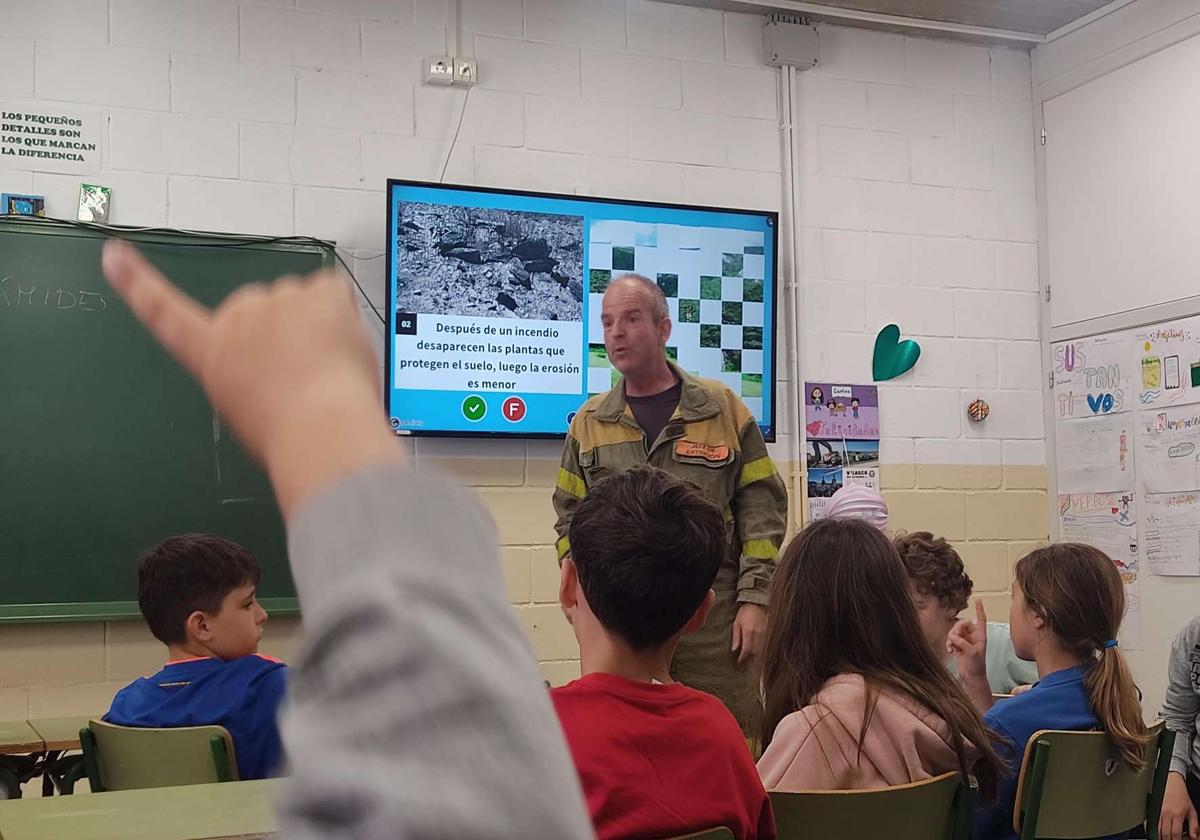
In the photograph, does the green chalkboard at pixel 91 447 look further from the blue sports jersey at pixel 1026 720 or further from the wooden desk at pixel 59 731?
the blue sports jersey at pixel 1026 720

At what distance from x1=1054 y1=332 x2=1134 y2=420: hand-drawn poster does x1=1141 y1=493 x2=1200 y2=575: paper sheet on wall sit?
388 millimetres

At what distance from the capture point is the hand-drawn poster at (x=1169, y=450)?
438 cm

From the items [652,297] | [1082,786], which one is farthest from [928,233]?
[1082,786]

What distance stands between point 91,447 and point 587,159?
6.39 ft

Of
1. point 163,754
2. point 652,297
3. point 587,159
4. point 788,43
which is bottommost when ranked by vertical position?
point 163,754

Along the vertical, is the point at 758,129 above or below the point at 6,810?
above

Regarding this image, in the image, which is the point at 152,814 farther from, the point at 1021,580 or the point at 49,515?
the point at 49,515

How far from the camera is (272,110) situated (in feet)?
13.6

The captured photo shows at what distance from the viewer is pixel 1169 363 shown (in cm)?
448

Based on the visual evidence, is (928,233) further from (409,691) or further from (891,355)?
(409,691)

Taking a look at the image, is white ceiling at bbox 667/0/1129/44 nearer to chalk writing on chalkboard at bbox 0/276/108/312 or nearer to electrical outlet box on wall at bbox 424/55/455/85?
electrical outlet box on wall at bbox 424/55/455/85

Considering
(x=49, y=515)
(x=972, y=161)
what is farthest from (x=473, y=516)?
(x=972, y=161)

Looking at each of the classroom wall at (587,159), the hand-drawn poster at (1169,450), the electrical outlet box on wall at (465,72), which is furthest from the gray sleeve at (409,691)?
the hand-drawn poster at (1169,450)

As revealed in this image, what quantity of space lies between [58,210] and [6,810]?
9.13 feet
